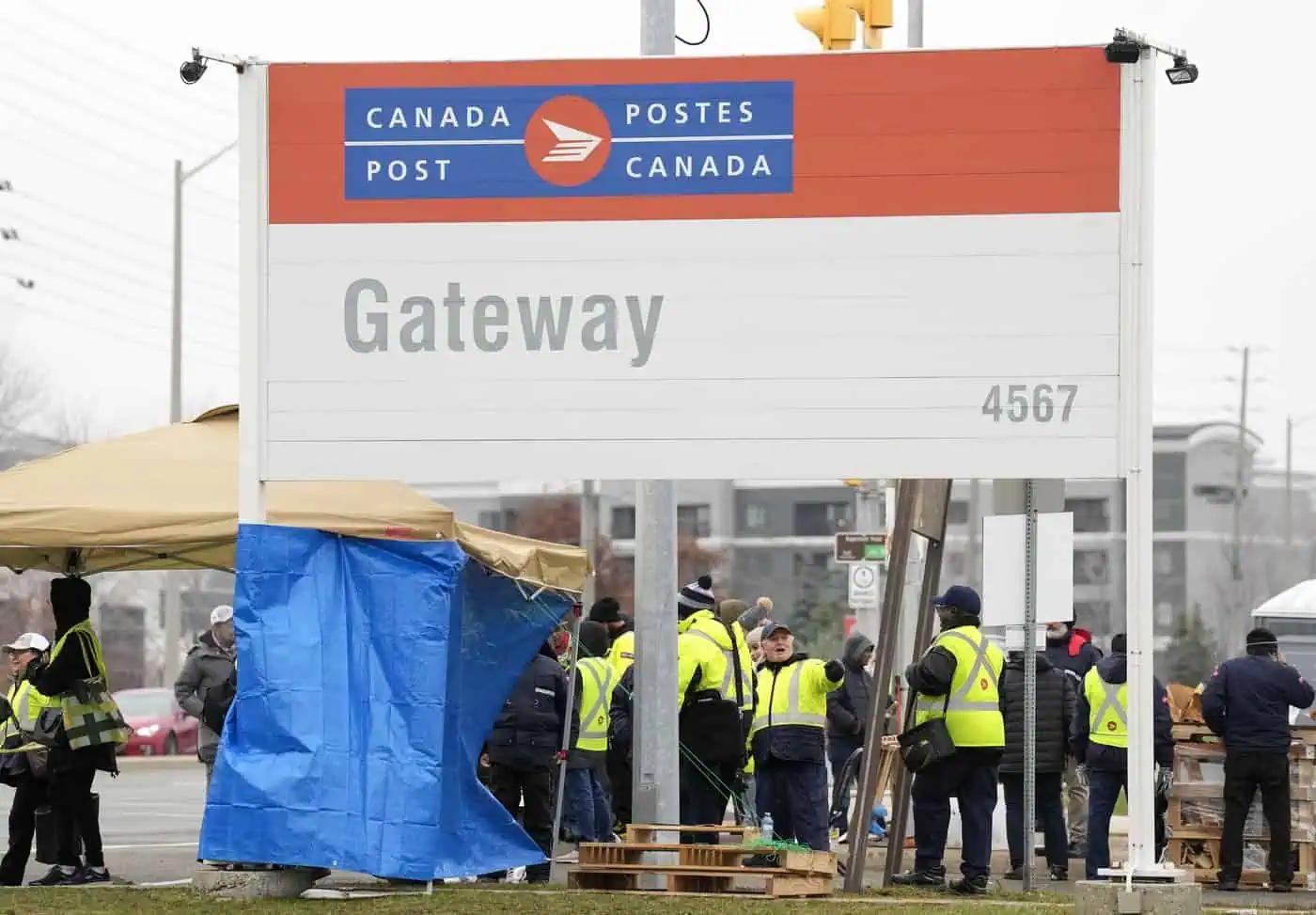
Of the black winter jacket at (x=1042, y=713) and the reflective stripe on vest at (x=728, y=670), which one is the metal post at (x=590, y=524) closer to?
the black winter jacket at (x=1042, y=713)

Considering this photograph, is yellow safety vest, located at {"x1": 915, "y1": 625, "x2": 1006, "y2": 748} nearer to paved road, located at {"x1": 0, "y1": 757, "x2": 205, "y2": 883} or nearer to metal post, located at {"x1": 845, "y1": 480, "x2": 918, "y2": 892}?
metal post, located at {"x1": 845, "y1": 480, "x2": 918, "y2": 892}

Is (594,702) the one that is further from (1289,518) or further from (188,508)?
(1289,518)

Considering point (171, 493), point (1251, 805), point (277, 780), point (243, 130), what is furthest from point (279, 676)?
point (1251, 805)

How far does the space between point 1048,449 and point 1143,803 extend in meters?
1.86

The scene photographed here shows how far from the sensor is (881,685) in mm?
13938

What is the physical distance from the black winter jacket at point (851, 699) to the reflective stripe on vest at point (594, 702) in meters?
3.08

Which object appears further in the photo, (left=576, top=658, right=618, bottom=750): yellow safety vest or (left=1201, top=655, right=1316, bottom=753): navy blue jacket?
(left=576, top=658, right=618, bottom=750): yellow safety vest

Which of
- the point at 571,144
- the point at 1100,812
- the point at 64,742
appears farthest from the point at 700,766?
the point at 571,144

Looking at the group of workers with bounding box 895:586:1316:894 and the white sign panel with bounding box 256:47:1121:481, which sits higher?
the white sign panel with bounding box 256:47:1121:481

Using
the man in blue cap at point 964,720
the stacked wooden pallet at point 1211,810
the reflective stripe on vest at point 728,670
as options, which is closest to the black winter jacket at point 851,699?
the stacked wooden pallet at point 1211,810

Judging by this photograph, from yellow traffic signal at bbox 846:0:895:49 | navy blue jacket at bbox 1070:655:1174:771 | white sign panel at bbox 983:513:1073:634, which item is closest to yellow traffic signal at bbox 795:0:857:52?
yellow traffic signal at bbox 846:0:895:49

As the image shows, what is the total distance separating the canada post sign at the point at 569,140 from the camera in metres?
11.8

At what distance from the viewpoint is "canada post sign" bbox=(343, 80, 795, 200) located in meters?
11.8

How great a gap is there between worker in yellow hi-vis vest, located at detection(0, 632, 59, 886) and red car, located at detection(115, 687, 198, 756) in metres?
29.7
